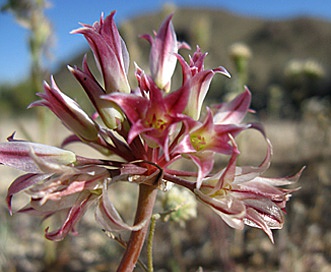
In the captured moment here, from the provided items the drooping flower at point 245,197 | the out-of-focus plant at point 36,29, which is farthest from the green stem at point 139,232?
the out-of-focus plant at point 36,29

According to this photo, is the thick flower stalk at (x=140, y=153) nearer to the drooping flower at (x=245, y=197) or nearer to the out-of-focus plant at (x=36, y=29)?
the drooping flower at (x=245, y=197)

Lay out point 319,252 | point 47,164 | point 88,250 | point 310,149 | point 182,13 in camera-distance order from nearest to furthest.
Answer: point 47,164, point 319,252, point 88,250, point 310,149, point 182,13

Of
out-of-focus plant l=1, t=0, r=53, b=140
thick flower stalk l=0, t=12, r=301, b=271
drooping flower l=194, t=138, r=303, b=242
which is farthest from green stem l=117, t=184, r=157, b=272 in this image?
out-of-focus plant l=1, t=0, r=53, b=140

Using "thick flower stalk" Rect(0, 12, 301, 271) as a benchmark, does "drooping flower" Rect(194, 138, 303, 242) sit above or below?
below

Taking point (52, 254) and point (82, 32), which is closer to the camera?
point (82, 32)

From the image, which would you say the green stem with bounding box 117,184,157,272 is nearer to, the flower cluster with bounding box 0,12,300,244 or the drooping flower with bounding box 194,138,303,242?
the flower cluster with bounding box 0,12,300,244

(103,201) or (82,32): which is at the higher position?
(82,32)

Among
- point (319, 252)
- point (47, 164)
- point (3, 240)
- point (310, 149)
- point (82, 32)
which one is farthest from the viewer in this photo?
point (310, 149)

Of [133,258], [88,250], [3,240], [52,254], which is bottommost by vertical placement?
[88,250]

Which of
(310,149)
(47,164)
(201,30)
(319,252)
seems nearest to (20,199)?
(201,30)

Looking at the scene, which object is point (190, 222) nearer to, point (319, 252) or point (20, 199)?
point (319, 252)
